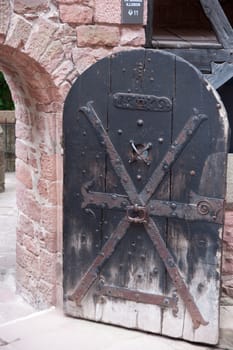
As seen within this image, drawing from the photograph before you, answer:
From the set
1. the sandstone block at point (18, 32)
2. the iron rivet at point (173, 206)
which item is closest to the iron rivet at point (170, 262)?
the iron rivet at point (173, 206)

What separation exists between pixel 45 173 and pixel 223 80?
4.54 ft

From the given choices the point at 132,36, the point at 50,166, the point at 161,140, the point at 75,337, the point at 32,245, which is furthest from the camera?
the point at 32,245

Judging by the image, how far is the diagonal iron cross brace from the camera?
379 cm

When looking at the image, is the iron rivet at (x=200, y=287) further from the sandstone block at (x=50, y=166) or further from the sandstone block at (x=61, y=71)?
the sandstone block at (x=61, y=71)

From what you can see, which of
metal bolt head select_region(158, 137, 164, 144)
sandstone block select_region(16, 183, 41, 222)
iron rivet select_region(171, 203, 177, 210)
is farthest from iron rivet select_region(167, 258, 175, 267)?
sandstone block select_region(16, 183, 41, 222)

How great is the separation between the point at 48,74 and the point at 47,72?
0.02 metres

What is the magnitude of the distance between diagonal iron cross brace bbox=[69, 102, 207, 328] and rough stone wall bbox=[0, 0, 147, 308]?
456 mm

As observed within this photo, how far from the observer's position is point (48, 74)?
4.23m

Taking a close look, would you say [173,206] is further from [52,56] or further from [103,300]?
[52,56]

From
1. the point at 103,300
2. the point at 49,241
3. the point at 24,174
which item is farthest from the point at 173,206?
the point at 24,174

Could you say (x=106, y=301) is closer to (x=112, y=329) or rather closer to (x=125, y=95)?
(x=112, y=329)

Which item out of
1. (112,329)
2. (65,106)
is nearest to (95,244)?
(112,329)

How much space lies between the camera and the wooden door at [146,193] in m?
3.75

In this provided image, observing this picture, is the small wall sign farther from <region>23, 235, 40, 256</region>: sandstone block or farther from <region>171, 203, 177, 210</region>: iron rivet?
<region>23, 235, 40, 256</region>: sandstone block
